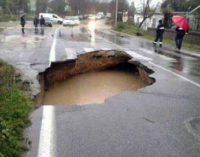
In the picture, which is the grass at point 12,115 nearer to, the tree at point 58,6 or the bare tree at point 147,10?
the bare tree at point 147,10

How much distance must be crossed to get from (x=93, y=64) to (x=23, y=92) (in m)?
6.70

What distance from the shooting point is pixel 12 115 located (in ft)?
16.4

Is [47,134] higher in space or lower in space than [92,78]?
higher

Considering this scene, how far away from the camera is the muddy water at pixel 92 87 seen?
355 inches

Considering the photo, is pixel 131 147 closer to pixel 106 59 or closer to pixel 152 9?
pixel 106 59

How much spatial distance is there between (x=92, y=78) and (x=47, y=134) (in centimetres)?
755

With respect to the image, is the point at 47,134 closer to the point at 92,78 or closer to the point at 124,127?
the point at 124,127

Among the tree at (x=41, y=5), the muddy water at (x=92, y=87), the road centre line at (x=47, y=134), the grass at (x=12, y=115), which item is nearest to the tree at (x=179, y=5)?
the muddy water at (x=92, y=87)

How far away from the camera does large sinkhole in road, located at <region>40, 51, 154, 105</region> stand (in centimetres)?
926

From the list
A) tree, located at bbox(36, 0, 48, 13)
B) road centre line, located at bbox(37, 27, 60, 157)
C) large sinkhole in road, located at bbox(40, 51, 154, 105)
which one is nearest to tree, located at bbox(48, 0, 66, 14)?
tree, located at bbox(36, 0, 48, 13)

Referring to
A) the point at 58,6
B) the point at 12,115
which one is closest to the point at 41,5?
the point at 58,6

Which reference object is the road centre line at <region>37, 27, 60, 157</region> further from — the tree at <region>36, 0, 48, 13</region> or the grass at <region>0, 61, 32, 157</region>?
the tree at <region>36, 0, 48, 13</region>

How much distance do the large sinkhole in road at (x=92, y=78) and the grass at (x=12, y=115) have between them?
147cm

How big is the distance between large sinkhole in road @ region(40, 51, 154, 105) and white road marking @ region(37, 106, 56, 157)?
2647 millimetres
